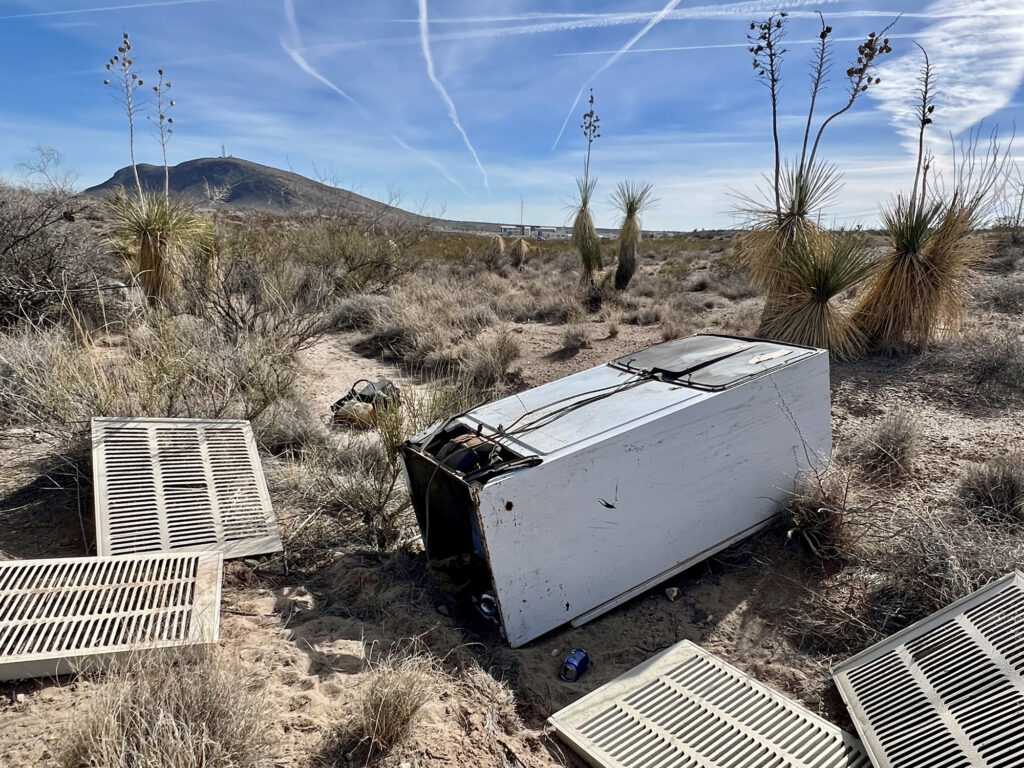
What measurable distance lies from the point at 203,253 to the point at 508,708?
288 inches

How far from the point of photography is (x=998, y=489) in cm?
346

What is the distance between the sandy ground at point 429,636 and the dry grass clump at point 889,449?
12 centimetres

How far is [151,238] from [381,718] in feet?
23.0

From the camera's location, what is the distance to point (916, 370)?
5.94m

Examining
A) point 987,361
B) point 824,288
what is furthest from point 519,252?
point 987,361

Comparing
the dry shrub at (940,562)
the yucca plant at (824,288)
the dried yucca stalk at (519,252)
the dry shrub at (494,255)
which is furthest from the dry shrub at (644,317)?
the dried yucca stalk at (519,252)

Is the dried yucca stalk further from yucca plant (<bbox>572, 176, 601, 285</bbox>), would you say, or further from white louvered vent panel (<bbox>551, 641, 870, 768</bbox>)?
white louvered vent panel (<bbox>551, 641, 870, 768</bbox>)

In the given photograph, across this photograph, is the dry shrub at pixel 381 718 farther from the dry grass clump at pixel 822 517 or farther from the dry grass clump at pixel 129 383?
the dry grass clump at pixel 129 383

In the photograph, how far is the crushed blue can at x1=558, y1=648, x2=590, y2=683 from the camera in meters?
2.55

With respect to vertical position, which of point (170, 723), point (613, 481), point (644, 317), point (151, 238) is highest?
point (151, 238)

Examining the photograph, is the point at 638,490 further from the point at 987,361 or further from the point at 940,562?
the point at 987,361

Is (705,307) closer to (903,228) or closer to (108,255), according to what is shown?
(903,228)

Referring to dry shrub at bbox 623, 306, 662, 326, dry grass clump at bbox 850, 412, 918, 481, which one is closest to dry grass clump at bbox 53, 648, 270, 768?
dry grass clump at bbox 850, 412, 918, 481

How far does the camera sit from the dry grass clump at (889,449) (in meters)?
4.03
